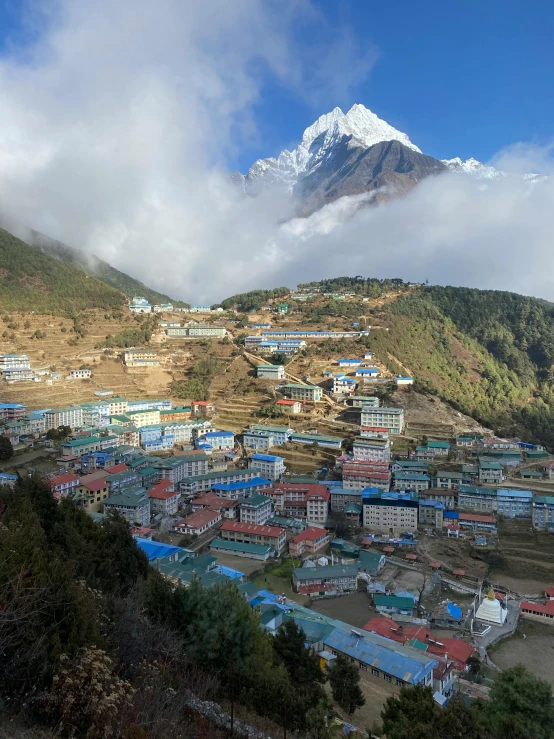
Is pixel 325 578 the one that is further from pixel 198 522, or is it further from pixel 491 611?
pixel 198 522

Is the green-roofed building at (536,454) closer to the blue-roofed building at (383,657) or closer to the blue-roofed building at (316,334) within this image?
the blue-roofed building at (316,334)

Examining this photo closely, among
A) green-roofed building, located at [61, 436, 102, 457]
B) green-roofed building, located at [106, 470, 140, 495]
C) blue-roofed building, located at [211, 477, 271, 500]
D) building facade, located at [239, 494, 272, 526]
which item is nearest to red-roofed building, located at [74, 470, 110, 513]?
green-roofed building, located at [106, 470, 140, 495]

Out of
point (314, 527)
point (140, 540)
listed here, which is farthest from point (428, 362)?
point (140, 540)

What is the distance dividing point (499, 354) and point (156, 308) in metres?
35.7

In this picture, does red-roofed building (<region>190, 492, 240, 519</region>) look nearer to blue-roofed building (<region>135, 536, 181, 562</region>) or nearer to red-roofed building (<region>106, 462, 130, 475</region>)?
red-roofed building (<region>106, 462, 130, 475</region>)

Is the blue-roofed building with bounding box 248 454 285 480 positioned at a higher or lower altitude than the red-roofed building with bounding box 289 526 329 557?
higher

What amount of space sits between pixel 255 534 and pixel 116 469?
771 centimetres

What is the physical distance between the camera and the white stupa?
1520 cm

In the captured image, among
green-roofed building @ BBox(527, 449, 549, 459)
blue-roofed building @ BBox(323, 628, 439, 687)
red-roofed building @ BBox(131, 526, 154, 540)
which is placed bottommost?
blue-roofed building @ BBox(323, 628, 439, 687)

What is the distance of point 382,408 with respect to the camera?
1241 inches

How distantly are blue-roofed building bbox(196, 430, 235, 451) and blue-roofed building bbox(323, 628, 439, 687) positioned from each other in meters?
17.4

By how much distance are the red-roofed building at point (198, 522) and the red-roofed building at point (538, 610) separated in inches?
449

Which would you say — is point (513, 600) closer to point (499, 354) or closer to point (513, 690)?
point (513, 690)

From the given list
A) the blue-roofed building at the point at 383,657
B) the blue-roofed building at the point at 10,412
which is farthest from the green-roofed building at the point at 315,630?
the blue-roofed building at the point at 10,412
